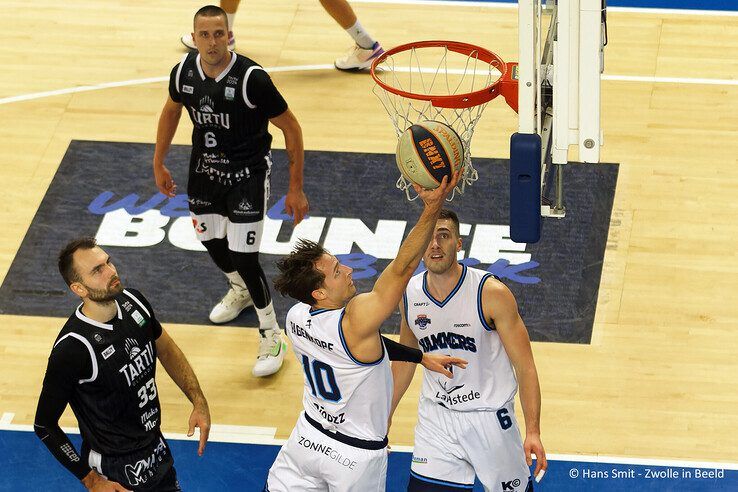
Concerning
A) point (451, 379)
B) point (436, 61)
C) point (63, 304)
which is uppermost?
point (436, 61)

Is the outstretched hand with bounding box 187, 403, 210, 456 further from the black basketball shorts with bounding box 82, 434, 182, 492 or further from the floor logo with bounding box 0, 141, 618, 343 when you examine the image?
the floor logo with bounding box 0, 141, 618, 343

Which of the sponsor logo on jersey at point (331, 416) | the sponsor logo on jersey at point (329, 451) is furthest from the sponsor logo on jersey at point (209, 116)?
the sponsor logo on jersey at point (329, 451)

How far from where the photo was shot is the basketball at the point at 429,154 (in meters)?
6.81

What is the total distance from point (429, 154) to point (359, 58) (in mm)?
5978

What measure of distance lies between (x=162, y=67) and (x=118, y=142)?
1.39 m

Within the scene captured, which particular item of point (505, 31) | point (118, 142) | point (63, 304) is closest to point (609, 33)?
point (505, 31)

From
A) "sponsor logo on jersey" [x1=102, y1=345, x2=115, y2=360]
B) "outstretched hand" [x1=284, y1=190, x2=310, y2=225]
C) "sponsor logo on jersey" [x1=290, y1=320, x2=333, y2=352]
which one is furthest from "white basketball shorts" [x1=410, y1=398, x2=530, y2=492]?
"outstretched hand" [x1=284, y1=190, x2=310, y2=225]

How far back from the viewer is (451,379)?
770 cm

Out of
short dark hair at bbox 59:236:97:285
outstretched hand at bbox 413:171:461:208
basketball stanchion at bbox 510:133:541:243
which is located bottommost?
short dark hair at bbox 59:236:97:285

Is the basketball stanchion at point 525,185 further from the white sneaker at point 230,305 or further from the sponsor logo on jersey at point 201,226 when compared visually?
the white sneaker at point 230,305

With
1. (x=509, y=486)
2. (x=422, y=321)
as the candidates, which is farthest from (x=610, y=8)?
(x=509, y=486)

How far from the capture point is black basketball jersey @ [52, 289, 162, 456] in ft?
23.0

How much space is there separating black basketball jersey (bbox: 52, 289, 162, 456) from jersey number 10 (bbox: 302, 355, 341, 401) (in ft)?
2.72

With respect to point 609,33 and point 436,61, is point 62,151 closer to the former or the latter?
point 436,61
